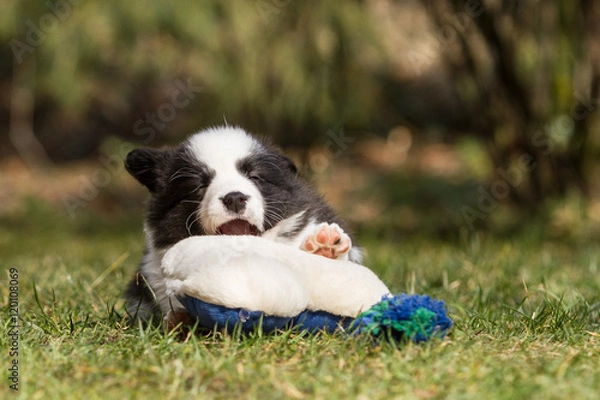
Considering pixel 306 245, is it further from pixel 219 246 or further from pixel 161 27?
pixel 161 27

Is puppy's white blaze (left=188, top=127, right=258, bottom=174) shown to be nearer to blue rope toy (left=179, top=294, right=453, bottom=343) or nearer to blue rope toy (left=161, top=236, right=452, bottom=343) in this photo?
blue rope toy (left=161, top=236, right=452, bottom=343)

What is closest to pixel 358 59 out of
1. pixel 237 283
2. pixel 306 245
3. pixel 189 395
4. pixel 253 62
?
pixel 253 62

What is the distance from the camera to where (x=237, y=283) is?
108 inches

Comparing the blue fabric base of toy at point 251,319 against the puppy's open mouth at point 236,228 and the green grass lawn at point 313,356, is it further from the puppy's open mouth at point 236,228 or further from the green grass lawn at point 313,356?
the puppy's open mouth at point 236,228

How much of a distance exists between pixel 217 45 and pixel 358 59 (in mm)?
1301

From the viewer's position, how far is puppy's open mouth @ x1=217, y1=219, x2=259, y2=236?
3.18 metres

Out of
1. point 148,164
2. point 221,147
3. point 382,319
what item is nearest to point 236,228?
point 221,147

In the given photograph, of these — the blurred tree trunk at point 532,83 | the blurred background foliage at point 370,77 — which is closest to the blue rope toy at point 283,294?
the blurred background foliage at point 370,77

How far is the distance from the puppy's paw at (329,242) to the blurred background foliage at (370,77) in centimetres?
369

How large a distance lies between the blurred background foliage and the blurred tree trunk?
11 mm

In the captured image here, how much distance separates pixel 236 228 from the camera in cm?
320

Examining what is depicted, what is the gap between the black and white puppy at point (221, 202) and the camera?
314 centimetres

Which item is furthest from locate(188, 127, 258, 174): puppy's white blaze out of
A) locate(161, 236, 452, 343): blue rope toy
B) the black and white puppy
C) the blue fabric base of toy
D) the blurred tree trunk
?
the blurred tree trunk

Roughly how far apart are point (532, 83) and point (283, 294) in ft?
17.1
